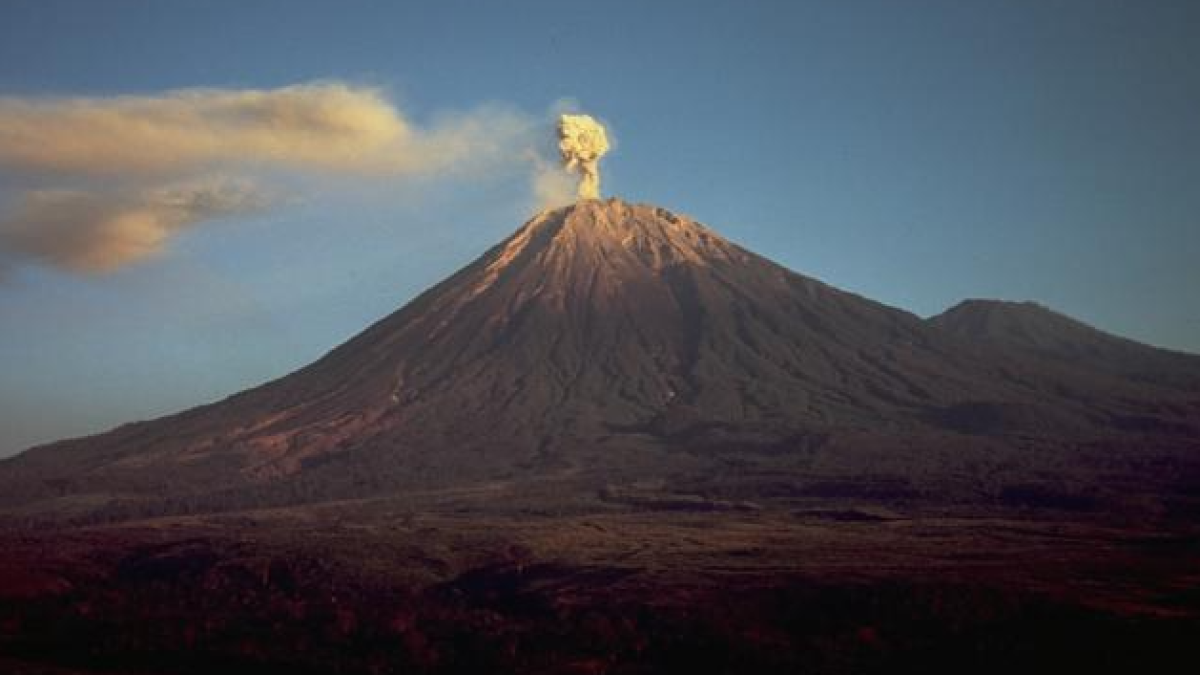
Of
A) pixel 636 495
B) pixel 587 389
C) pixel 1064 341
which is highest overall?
pixel 1064 341

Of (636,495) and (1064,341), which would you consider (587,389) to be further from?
(1064,341)

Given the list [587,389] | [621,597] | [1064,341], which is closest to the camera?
[621,597]

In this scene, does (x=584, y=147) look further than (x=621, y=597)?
Yes

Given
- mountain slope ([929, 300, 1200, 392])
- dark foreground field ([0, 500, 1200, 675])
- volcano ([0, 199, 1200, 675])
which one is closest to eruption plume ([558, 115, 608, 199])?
volcano ([0, 199, 1200, 675])

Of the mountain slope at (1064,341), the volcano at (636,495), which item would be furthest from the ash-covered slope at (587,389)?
the mountain slope at (1064,341)

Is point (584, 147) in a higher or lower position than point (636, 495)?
higher

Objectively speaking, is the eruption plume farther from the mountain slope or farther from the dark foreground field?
the dark foreground field

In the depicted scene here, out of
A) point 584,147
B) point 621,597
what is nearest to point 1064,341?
point 584,147
